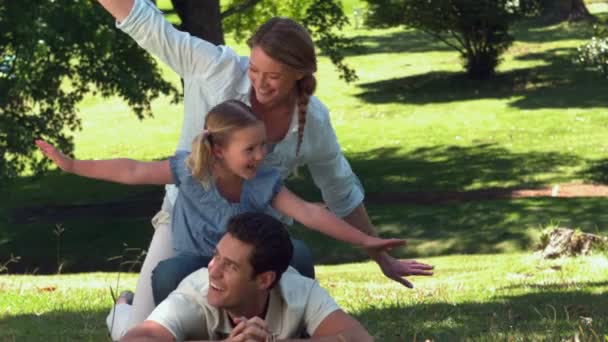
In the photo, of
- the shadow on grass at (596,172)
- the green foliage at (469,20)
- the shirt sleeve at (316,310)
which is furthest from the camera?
the green foliage at (469,20)

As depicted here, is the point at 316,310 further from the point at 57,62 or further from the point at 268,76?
the point at 57,62

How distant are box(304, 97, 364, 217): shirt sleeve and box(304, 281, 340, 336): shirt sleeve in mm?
1069

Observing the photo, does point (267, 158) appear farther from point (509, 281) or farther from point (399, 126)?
point (399, 126)

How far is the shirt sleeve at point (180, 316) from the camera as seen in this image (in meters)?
4.41

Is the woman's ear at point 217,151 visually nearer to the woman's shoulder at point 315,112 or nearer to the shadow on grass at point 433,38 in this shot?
the woman's shoulder at point 315,112

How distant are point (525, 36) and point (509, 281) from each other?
118ft

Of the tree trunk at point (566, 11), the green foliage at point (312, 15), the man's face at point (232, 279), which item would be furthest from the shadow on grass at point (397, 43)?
the man's face at point (232, 279)

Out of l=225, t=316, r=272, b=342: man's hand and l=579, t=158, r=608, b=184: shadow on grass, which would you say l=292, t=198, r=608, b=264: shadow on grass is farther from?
l=225, t=316, r=272, b=342: man's hand

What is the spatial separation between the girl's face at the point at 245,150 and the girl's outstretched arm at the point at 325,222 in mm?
176

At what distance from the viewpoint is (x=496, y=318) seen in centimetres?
668


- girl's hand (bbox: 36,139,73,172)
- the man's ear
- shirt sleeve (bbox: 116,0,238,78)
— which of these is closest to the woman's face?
shirt sleeve (bbox: 116,0,238,78)

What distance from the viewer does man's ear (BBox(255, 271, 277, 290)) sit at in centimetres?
438

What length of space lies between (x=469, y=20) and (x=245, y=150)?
29313mm

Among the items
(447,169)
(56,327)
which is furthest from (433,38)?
(56,327)
